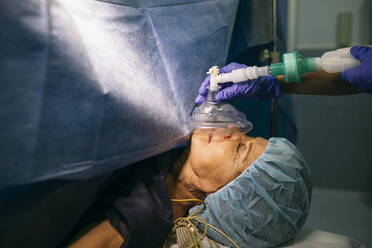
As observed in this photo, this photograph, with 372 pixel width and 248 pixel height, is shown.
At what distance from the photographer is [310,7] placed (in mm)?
2426

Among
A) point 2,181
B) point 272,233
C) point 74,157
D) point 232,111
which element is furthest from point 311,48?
point 2,181

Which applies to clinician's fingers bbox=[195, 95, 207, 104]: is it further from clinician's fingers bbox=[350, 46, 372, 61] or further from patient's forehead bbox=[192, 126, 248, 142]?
clinician's fingers bbox=[350, 46, 372, 61]

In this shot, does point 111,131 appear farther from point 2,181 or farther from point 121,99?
point 2,181

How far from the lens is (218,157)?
43.8 inches

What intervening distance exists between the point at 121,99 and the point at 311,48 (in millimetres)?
2112

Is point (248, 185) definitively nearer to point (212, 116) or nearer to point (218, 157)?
point (218, 157)

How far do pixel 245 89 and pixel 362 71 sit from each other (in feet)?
1.24

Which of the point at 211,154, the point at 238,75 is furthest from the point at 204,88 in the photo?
the point at 211,154

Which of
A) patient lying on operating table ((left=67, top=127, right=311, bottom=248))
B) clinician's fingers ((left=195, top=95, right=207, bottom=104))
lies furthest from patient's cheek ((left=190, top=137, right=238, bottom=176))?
clinician's fingers ((left=195, top=95, right=207, bottom=104))

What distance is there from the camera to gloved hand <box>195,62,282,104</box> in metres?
1.07

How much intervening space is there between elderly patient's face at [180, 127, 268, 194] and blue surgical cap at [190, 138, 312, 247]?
32 millimetres

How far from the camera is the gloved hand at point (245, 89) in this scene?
107 centimetres

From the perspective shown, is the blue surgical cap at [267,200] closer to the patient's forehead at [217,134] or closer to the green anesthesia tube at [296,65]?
the patient's forehead at [217,134]

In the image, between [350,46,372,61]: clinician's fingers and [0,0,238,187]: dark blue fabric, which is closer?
[0,0,238,187]: dark blue fabric
